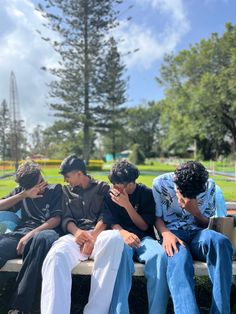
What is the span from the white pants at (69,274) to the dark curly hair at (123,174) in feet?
1.60

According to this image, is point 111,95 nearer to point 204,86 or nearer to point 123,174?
point 204,86

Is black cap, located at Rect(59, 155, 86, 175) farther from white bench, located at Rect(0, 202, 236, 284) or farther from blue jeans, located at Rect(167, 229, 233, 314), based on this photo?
Answer: blue jeans, located at Rect(167, 229, 233, 314)

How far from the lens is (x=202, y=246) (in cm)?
266

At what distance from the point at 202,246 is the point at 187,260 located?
208 mm

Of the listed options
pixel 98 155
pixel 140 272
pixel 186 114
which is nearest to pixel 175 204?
pixel 140 272

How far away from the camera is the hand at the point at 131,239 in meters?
2.75

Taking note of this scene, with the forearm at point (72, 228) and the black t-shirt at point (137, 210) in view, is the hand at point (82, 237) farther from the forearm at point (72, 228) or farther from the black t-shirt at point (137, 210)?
the black t-shirt at point (137, 210)

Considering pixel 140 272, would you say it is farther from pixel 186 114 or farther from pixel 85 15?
pixel 186 114

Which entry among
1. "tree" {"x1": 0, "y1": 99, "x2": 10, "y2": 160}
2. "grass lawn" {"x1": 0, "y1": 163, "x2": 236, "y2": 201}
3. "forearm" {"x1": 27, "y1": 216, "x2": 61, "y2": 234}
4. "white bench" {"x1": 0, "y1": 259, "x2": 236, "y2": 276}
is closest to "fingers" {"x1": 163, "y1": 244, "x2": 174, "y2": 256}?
"white bench" {"x1": 0, "y1": 259, "x2": 236, "y2": 276}

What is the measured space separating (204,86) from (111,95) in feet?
25.0

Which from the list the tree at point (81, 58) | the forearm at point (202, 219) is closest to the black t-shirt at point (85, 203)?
the forearm at point (202, 219)

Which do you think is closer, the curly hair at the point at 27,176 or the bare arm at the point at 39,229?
the bare arm at the point at 39,229

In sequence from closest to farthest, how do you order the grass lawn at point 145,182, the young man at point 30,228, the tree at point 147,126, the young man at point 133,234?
the young man at point 133,234 → the young man at point 30,228 → the grass lawn at point 145,182 → the tree at point 147,126

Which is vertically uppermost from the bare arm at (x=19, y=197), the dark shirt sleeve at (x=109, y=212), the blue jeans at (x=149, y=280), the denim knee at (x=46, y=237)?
the bare arm at (x=19, y=197)
